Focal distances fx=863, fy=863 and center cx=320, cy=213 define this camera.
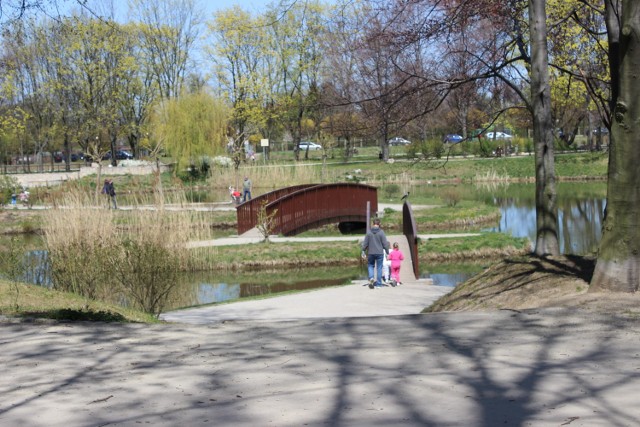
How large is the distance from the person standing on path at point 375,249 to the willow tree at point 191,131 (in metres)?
42.2

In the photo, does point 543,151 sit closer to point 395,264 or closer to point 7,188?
point 395,264

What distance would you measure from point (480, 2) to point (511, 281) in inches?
167

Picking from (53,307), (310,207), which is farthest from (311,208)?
(53,307)

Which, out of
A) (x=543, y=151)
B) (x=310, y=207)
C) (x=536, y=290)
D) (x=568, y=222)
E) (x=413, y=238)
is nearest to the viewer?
(x=536, y=290)

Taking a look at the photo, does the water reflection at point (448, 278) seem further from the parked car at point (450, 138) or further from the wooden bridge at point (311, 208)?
the parked car at point (450, 138)

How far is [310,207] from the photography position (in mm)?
32375

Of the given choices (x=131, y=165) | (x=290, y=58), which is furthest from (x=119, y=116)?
(x=290, y=58)

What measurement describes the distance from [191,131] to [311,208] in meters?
29.3

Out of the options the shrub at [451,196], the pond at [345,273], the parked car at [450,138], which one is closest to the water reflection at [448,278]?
the pond at [345,273]

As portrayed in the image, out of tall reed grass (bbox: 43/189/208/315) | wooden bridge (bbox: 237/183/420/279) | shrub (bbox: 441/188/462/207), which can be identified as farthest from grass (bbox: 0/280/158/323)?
shrub (bbox: 441/188/462/207)

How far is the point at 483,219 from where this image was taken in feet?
116

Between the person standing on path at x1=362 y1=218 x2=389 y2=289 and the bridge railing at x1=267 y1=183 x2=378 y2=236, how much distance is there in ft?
33.5

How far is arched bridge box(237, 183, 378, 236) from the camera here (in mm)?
30375

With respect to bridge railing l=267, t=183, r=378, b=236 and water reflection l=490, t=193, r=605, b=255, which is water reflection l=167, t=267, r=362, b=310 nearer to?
bridge railing l=267, t=183, r=378, b=236
